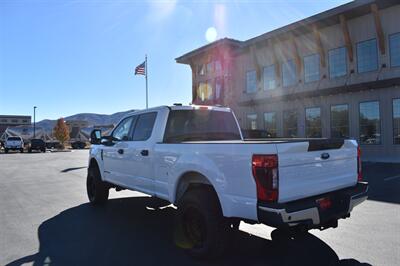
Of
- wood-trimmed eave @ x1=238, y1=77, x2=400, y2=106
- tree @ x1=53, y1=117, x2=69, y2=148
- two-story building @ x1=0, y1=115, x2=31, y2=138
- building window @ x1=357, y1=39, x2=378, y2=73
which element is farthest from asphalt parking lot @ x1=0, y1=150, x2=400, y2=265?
two-story building @ x1=0, y1=115, x2=31, y2=138

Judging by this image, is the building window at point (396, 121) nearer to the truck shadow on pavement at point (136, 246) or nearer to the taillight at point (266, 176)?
the truck shadow on pavement at point (136, 246)

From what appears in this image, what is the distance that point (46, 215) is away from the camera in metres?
7.39

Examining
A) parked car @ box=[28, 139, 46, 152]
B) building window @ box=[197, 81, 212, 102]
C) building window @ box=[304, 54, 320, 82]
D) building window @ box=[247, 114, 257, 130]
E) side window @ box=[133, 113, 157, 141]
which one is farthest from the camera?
parked car @ box=[28, 139, 46, 152]

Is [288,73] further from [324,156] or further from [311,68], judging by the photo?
[324,156]

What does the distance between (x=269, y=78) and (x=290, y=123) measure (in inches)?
161

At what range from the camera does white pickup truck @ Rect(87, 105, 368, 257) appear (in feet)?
13.0

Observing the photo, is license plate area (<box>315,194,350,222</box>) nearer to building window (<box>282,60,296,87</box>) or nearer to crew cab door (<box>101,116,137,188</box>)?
crew cab door (<box>101,116,137,188</box>)

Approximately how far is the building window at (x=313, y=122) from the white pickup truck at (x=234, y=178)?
19385 mm

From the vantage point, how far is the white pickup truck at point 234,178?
13.0ft

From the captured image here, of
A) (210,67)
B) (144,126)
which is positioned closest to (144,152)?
(144,126)

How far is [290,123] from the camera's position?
26281 mm

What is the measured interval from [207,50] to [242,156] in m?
30.2

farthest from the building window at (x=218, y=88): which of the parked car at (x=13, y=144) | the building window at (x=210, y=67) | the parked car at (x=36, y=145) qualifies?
the parked car at (x=13, y=144)

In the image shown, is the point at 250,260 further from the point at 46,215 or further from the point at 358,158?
the point at 46,215
